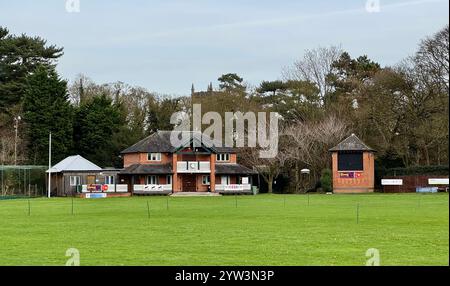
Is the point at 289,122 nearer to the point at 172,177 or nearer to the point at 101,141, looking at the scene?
the point at 172,177

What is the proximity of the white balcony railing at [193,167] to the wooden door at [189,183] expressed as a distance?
5.45 ft

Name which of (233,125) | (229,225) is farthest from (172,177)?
(229,225)

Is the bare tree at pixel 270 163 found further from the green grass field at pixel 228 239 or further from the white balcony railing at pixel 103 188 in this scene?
the green grass field at pixel 228 239

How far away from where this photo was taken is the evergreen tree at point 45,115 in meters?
85.9

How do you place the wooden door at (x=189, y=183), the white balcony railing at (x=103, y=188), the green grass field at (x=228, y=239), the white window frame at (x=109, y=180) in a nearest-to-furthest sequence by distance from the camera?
the green grass field at (x=228, y=239) < the white balcony railing at (x=103, y=188) < the white window frame at (x=109, y=180) < the wooden door at (x=189, y=183)

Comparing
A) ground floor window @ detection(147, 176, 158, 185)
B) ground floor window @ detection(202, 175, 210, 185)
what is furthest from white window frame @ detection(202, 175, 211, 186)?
ground floor window @ detection(147, 176, 158, 185)

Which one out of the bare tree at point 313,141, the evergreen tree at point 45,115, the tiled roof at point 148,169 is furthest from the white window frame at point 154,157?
the bare tree at point 313,141

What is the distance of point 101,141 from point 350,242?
70.7m

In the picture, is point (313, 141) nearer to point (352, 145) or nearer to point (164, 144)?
point (352, 145)

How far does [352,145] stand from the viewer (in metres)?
80.6

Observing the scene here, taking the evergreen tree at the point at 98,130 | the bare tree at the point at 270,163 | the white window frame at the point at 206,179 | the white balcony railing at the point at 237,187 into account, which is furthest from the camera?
the evergreen tree at the point at 98,130

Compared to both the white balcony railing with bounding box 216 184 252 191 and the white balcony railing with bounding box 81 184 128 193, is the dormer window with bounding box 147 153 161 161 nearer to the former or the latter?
the white balcony railing with bounding box 81 184 128 193

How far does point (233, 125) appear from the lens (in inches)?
3455

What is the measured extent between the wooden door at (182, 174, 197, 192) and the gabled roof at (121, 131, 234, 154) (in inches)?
129
